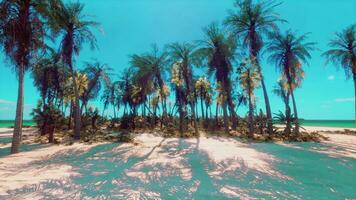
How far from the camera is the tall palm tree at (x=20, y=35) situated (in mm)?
8625

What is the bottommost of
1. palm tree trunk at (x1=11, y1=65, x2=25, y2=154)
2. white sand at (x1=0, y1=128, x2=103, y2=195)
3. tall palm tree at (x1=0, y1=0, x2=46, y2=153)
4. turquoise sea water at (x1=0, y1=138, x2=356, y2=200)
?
turquoise sea water at (x1=0, y1=138, x2=356, y2=200)

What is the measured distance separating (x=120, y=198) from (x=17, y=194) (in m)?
2.32

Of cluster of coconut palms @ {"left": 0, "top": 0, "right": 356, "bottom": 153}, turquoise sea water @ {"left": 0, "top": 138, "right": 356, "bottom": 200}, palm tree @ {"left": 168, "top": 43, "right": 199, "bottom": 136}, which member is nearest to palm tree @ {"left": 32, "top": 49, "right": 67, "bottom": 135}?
cluster of coconut palms @ {"left": 0, "top": 0, "right": 356, "bottom": 153}

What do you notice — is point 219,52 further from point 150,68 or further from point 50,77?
point 50,77

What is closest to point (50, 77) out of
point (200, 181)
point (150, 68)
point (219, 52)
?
point (150, 68)

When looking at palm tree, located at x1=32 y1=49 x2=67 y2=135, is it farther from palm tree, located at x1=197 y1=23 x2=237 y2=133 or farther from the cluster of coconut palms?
palm tree, located at x1=197 y1=23 x2=237 y2=133

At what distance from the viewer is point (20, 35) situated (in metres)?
8.86

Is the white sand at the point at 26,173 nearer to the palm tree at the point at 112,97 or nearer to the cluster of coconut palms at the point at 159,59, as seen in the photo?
the cluster of coconut palms at the point at 159,59

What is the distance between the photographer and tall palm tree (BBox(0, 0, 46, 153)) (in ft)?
28.3

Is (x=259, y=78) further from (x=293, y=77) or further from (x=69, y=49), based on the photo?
(x=69, y=49)

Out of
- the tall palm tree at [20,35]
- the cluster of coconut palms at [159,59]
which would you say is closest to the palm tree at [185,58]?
the cluster of coconut palms at [159,59]

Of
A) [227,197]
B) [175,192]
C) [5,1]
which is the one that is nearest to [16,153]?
[5,1]

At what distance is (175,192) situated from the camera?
15.8ft

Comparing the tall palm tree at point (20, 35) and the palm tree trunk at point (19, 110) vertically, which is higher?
the tall palm tree at point (20, 35)
